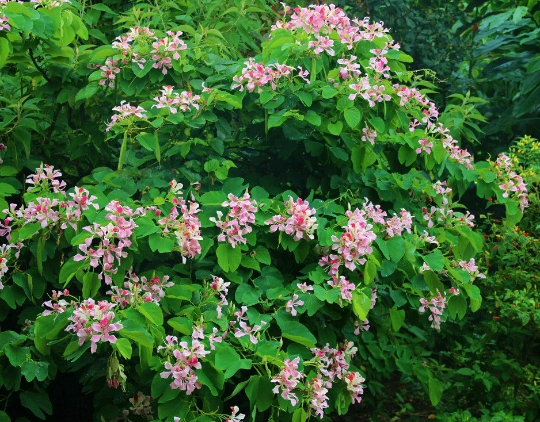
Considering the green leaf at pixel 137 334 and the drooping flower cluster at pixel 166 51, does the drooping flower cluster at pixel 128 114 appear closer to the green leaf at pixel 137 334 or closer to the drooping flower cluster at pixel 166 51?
the drooping flower cluster at pixel 166 51

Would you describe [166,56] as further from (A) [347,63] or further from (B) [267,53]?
(A) [347,63]

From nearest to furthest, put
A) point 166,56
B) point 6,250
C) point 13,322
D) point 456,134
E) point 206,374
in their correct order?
point 206,374 < point 6,250 < point 166,56 < point 13,322 < point 456,134

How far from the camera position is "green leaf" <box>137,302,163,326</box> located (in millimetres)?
2150

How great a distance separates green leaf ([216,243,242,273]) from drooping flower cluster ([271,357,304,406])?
38 cm

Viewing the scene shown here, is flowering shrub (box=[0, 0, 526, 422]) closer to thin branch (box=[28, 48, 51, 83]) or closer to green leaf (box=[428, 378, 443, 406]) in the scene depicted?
thin branch (box=[28, 48, 51, 83])

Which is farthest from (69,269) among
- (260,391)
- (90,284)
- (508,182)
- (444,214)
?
(508,182)

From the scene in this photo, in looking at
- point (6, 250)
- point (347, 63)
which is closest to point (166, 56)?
point (347, 63)

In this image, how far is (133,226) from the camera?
7.41ft

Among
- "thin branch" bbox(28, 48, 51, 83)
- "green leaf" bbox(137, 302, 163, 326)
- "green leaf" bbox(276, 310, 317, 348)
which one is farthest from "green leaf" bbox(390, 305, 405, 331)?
"thin branch" bbox(28, 48, 51, 83)

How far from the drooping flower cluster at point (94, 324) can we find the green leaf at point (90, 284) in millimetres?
206

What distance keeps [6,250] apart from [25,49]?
31.6 inches

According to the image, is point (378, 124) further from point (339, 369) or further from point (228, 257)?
point (339, 369)

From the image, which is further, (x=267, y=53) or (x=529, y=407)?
(x=529, y=407)

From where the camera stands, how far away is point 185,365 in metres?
2.14
